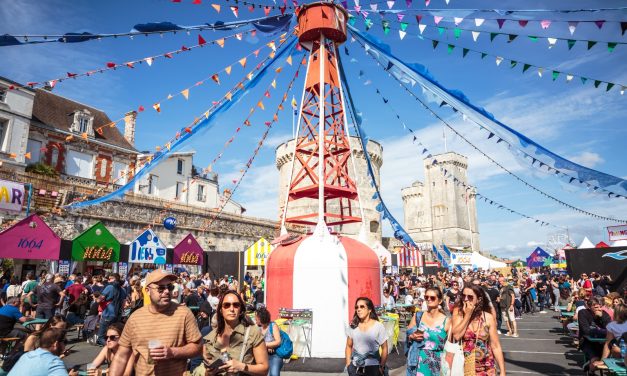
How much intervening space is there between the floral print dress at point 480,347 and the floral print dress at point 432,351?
0.53 meters

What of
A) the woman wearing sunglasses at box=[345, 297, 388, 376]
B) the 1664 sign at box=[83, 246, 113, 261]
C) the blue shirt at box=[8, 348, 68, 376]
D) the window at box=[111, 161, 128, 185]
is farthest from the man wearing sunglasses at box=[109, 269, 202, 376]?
the window at box=[111, 161, 128, 185]

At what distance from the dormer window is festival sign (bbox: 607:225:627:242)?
40.4 metres

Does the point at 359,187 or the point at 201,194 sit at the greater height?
the point at 359,187

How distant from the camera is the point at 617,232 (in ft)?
98.7

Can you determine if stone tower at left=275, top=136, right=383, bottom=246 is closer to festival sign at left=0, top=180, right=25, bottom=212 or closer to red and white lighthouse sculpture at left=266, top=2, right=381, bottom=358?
festival sign at left=0, top=180, right=25, bottom=212

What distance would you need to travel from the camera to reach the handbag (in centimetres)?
415

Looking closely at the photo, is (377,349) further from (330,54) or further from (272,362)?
(330,54)

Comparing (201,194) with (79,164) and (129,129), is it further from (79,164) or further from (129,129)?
(79,164)

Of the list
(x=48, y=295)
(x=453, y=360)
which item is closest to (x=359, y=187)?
(x=48, y=295)

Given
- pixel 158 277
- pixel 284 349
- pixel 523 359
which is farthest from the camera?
pixel 523 359

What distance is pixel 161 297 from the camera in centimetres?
328

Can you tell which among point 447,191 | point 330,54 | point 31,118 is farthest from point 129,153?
point 447,191

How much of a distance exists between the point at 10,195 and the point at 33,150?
46.6ft

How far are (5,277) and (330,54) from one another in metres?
15.6
